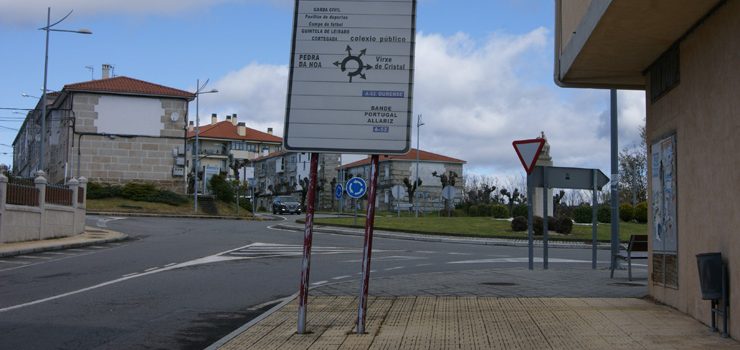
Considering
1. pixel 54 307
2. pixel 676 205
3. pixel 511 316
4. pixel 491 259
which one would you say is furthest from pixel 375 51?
pixel 491 259

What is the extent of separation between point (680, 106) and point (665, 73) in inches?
33.0

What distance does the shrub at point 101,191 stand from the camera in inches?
2078

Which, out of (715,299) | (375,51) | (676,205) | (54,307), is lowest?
(54,307)

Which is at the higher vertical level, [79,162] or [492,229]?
[79,162]

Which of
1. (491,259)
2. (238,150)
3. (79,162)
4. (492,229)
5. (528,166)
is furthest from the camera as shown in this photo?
(238,150)

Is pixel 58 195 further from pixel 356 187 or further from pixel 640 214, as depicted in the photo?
pixel 640 214

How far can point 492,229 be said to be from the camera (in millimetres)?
36594

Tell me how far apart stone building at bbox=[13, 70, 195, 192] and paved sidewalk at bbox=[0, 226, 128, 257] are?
27007 mm

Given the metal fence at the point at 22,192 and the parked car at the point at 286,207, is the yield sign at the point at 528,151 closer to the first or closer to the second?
the metal fence at the point at 22,192

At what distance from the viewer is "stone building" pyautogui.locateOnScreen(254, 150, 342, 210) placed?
11416cm

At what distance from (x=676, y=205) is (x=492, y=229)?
1079 inches

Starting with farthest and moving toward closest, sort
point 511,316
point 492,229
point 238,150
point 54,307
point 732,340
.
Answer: point 238,150, point 492,229, point 54,307, point 511,316, point 732,340

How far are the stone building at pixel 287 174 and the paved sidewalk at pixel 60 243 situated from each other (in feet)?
267

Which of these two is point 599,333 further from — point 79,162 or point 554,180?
point 79,162
